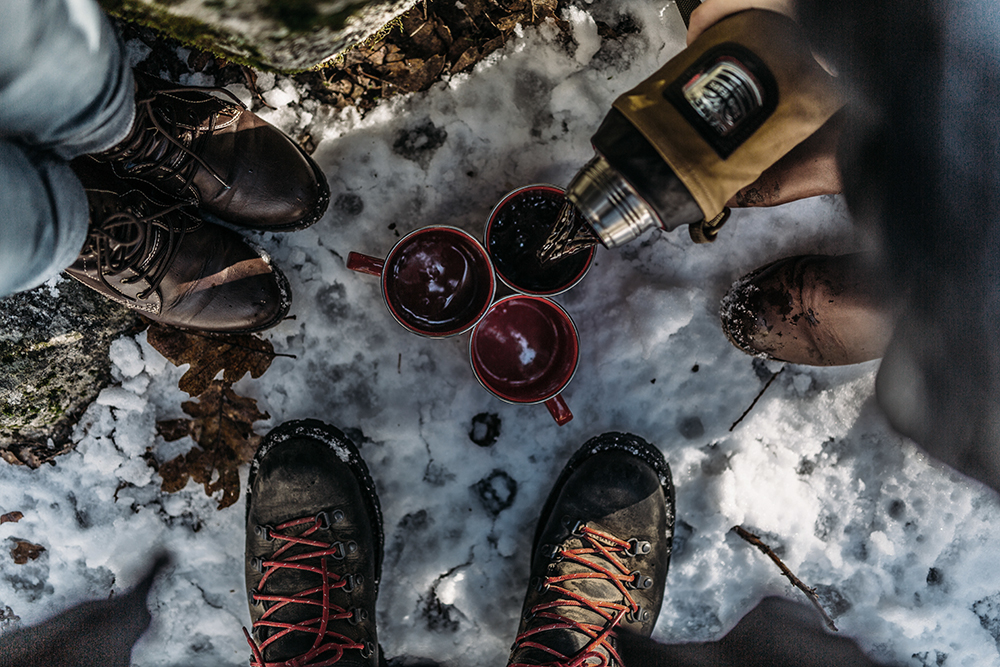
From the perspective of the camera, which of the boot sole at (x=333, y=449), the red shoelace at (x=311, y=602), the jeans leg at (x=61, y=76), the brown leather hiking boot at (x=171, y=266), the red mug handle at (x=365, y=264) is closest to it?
the jeans leg at (x=61, y=76)

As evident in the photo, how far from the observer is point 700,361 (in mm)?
2205

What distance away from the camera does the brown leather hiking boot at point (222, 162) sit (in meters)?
1.74

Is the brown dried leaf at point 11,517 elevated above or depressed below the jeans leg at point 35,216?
below

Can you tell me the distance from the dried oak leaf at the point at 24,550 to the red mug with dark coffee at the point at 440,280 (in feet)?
5.56

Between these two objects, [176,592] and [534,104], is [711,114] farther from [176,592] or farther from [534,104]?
[176,592]

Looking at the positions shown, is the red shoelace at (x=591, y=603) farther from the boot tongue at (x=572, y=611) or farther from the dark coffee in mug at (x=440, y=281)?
the dark coffee in mug at (x=440, y=281)

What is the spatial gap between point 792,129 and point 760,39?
23cm

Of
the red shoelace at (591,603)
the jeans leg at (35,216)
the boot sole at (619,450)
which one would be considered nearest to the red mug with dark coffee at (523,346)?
the boot sole at (619,450)

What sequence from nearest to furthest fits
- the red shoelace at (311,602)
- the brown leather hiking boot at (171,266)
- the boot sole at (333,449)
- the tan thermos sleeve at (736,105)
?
1. the tan thermos sleeve at (736,105)
2. the brown leather hiking boot at (171,266)
3. the red shoelace at (311,602)
4. the boot sole at (333,449)

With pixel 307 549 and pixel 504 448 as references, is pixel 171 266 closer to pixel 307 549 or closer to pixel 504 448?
pixel 307 549

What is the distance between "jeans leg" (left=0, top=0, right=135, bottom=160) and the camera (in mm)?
1042

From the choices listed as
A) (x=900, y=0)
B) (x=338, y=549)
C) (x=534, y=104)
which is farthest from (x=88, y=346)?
(x=900, y=0)

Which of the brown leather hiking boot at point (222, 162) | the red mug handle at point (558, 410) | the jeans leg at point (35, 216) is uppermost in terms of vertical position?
the jeans leg at point (35, 216)

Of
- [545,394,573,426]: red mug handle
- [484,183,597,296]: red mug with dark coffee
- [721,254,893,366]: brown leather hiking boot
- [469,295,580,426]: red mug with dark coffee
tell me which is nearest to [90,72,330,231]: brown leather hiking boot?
[484,183,597,296]: red mug with dark coffee
